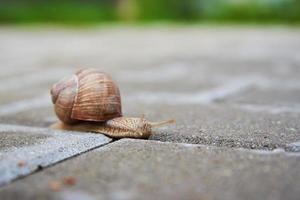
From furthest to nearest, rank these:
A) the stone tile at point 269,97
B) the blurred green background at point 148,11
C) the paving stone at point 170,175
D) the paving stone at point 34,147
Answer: the blurred green background at point 148,11
the stone tile at point 269,97
the paving stone at point 34,147
the paving stone at point 170,175

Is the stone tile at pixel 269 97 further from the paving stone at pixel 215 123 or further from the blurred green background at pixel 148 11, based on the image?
the blurred green background at pixel 148 11

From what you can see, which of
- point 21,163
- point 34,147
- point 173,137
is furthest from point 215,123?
point 21,163

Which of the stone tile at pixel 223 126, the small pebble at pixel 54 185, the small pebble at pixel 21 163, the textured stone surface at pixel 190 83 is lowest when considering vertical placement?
the textured stone surface at pixel 190 83

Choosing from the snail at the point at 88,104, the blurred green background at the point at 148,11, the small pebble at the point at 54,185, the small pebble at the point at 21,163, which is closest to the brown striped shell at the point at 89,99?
the snail at the point at 88,104

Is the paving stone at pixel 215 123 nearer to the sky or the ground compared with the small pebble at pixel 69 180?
nearer to the ground

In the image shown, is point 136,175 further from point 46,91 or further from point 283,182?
point 46,91

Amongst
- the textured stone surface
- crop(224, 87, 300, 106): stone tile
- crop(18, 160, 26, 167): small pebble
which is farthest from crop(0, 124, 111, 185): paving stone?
crop(224, 87, 300, 106): stone tile

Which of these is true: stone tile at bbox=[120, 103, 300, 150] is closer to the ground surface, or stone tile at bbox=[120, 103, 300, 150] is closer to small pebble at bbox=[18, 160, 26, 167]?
the ground surface
